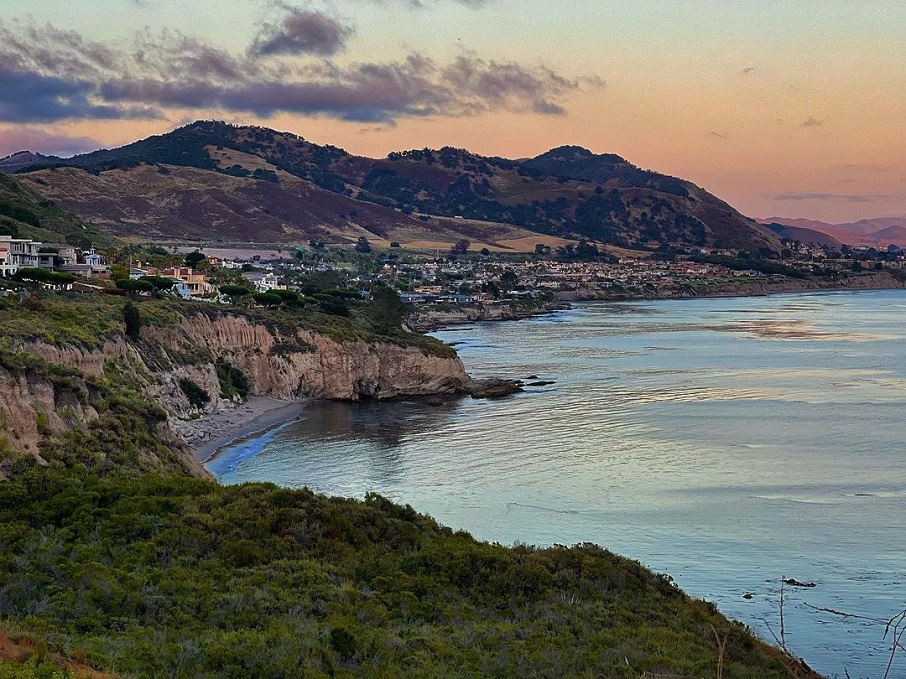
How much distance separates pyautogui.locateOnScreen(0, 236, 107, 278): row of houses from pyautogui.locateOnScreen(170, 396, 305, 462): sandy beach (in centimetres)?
1491

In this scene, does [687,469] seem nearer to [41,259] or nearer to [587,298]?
[41,259]

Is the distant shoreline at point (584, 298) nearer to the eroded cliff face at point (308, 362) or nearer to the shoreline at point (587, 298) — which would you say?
the shoreline at point (587, 298)

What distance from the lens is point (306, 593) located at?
52.9 feet

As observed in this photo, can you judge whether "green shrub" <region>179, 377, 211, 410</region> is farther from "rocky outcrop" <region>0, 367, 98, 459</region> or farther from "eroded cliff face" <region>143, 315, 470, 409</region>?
"rocky outcrop" <region>0, 367, 98, 459</region>

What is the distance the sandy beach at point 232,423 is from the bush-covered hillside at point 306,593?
16.4m

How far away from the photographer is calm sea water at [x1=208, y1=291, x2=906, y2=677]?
76.8ft

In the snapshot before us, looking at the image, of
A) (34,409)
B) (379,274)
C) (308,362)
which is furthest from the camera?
(379,274)

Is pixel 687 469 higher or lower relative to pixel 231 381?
lower

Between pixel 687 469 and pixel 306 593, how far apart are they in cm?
2226

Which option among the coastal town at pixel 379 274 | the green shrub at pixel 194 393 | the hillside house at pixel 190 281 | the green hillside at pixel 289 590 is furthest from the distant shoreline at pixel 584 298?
Result: the green hillside at pixel 289 590

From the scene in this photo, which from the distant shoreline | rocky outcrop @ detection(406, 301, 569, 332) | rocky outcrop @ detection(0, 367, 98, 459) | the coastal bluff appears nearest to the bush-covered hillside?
rocky outcrop @ detection(0, 367, 98, 459)

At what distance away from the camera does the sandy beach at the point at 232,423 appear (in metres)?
38.4

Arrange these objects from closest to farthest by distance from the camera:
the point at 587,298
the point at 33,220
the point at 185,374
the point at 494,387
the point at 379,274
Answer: the point at 185,374, the point at 494,387, the point at 33,220, the point at 379,274, the point at 587,298

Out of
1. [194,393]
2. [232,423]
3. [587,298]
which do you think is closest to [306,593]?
[232,423]
